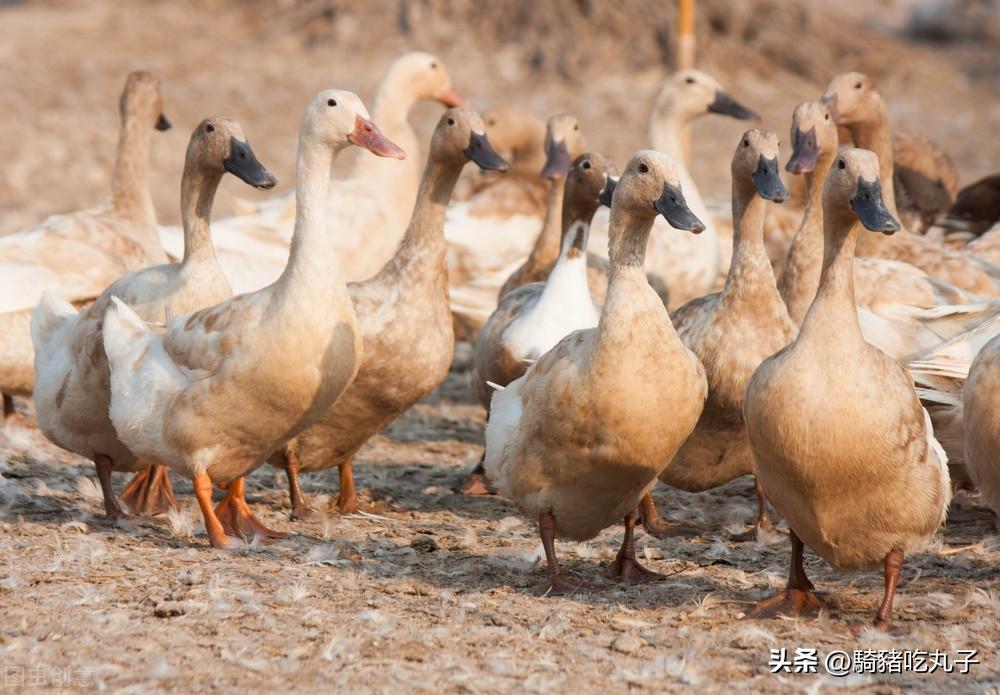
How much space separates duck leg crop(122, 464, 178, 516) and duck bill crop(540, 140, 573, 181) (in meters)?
2.87

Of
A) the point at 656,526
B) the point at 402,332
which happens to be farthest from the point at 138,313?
the point at 656,526

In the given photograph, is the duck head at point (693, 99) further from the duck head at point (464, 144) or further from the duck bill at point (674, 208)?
the duck bill at point (674, 208)

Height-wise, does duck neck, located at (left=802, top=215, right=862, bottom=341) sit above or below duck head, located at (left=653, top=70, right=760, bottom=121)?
below

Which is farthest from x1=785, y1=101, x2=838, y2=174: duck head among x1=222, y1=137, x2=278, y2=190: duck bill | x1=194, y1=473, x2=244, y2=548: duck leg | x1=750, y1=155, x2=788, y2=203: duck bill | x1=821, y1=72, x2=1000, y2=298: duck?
x1=194, y1=473, x2=244, y2=548: duck leg

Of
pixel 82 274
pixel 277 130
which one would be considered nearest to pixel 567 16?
pixel 277 130

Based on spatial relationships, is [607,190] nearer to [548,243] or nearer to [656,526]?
[548,243]

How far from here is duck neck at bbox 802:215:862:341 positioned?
15.2ft

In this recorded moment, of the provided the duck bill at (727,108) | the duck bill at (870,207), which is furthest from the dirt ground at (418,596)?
the duck bill at (727,108)

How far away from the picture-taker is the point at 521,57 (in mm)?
17281

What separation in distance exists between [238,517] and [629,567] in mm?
1652

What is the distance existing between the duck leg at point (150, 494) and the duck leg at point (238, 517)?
401 millimetres

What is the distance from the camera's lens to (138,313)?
6.32m

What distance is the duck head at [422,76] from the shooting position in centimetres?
1002

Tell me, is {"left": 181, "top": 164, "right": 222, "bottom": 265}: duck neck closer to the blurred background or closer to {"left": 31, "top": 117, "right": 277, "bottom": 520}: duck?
{"left": 31, "top": 117, "right": 277, "bottom": 520}: duck
